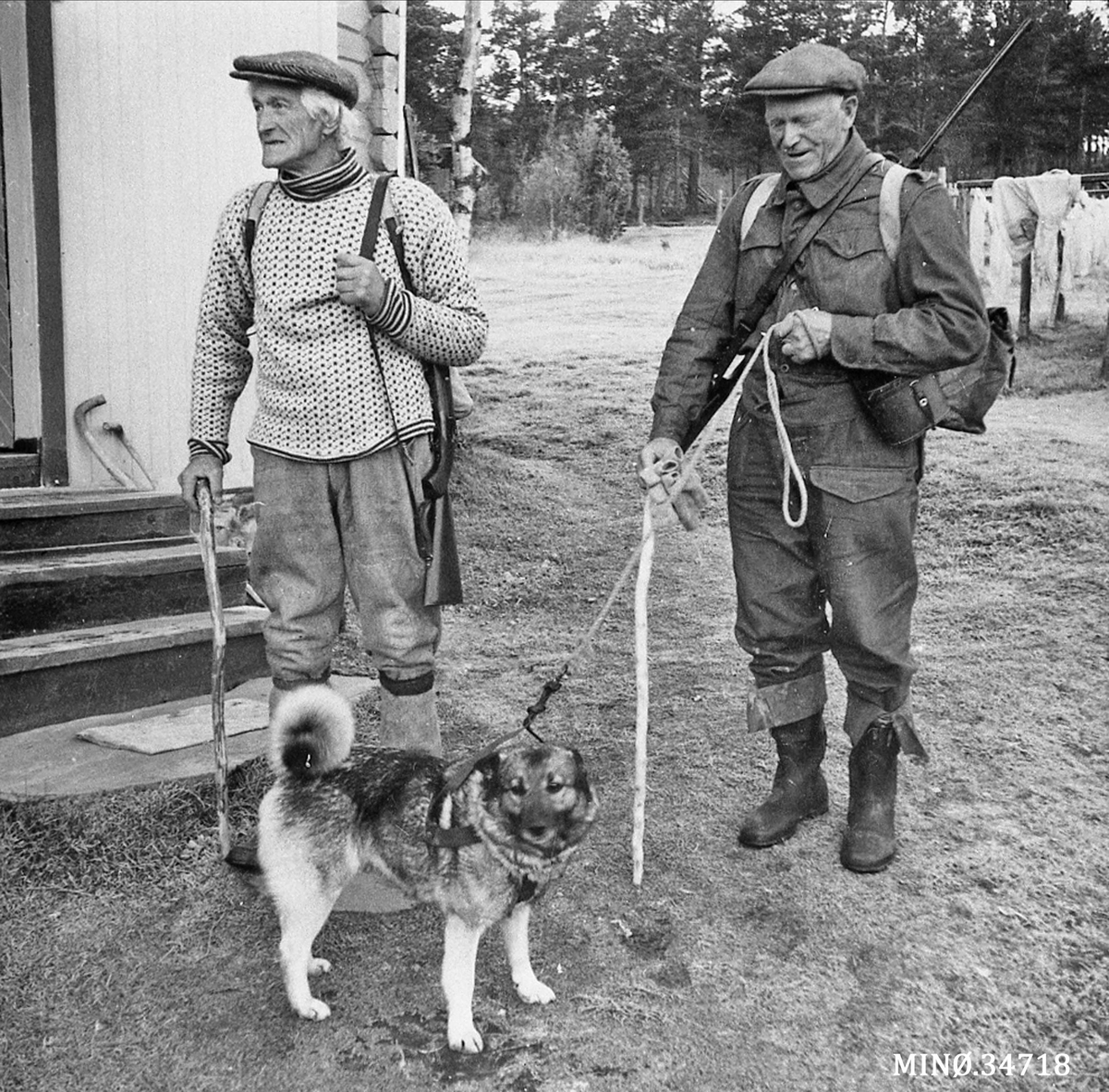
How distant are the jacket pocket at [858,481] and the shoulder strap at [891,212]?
596mm

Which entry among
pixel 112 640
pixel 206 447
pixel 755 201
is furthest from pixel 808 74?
pixel 112 640

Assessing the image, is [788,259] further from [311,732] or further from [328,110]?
[311,732]

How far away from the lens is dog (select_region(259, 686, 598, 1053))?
2582 millimetres

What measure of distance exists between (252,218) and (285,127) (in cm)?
28

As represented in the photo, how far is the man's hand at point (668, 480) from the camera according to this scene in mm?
3391

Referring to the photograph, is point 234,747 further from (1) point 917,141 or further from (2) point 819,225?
(1) point 917,141

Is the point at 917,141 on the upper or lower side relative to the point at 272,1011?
upper

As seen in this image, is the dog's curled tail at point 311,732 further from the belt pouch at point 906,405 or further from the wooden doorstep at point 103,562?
the wooden doorstep at point 103,562

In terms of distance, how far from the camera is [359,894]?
3432 millimetres

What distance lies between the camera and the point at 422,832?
9.05ft

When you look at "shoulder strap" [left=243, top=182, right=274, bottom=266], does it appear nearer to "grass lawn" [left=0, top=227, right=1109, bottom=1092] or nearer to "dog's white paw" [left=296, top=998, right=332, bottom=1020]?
"grass lawn" [left=0, top=227, right=1109, bottom=1092]

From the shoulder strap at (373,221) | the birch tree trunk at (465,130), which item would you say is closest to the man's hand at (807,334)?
the shoulder strap at (373,221)

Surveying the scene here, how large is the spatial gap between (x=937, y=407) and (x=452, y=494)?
5048 millimetres

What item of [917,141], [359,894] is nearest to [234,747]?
[359,894]
